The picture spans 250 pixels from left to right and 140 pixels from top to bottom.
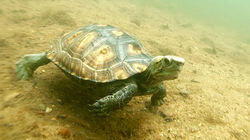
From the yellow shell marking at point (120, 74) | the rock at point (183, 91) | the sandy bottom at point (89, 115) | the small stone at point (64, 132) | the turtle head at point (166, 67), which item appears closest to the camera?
the small stone at point (64, 132)

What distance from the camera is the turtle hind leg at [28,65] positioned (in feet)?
10.3

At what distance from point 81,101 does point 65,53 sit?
1025mm

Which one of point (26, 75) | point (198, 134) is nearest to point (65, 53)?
point (26, 75)

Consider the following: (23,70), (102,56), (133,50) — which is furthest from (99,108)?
(23,70)

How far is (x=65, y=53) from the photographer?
308 centimetres

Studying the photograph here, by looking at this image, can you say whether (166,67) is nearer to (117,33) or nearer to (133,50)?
(133,50)

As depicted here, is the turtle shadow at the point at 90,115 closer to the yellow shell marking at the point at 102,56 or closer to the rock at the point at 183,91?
the yellow shell marking at the point at 102,56

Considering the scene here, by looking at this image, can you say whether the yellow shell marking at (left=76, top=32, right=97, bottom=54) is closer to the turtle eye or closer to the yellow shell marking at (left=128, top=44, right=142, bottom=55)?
the yellow shell marking at (left=128, top=44, right=142, bottom=55)

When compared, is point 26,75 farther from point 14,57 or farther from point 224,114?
point 224,114

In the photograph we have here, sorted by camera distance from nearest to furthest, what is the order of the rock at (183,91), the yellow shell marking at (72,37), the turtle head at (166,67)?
the turtle head at (166,67) < the yellow shell marking at (72,37) < the rock at (183,91)

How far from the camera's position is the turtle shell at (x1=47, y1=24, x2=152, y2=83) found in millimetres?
2711

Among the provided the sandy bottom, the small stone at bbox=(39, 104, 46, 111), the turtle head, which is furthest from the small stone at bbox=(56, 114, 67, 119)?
the turtle head

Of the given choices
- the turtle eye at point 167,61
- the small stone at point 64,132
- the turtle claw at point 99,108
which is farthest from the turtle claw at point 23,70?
the turtle eye at point 167,61

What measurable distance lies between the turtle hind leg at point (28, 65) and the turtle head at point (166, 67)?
92.3 inches
